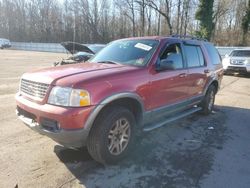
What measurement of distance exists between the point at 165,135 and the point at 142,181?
183cm

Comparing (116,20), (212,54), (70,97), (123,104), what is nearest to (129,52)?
(123,104)

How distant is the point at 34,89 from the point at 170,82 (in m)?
2.34

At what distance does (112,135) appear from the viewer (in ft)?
12.2

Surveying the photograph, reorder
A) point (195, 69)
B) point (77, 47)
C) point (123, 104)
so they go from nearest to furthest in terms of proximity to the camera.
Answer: point (123, 104) < point (195, 69) < point (77, 47)

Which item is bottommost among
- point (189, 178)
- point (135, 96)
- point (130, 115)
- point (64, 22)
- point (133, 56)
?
point (189, 178)

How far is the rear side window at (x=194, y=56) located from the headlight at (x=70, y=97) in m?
2.84

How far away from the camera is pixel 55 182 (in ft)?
10.7

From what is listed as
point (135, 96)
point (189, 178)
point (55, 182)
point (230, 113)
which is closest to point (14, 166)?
point (55, 182)

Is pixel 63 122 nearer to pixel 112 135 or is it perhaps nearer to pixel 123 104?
pixel 112 135

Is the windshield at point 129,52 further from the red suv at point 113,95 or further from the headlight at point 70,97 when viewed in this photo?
the headlight at point 70,97

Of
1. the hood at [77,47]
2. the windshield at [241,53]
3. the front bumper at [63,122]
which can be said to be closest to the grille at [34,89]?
the front bumper at [63,122]

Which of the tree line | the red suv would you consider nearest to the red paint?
the red suv

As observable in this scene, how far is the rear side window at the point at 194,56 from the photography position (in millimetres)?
5379

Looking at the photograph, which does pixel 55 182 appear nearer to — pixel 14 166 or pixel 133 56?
pixel 14 166
